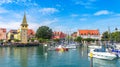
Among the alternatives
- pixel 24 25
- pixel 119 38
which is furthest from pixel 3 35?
pixel 119 38

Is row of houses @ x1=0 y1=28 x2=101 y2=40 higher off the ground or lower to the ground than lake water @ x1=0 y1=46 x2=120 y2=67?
higher

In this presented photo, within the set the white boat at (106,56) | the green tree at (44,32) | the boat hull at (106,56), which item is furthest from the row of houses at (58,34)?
the boat hull at (106,56)

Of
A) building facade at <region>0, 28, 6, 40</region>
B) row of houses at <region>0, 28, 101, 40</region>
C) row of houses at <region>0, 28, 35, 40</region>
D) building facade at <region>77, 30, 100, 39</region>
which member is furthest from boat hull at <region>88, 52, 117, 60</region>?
building facade at <region>0, 28, 6, 40</region>

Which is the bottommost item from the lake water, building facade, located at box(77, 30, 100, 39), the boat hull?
the lake water

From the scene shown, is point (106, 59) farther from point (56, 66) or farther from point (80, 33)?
point (80, 33)

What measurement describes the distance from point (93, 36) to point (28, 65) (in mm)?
122263

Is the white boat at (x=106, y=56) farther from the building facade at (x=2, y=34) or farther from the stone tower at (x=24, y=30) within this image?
the building facade at (x=2, y=34)

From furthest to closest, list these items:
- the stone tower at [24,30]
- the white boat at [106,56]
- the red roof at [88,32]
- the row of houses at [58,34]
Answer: the red roof at [88,32] < the row of houses at [58,34] < the stone tower at [24,30] < the white boat at [106,56]

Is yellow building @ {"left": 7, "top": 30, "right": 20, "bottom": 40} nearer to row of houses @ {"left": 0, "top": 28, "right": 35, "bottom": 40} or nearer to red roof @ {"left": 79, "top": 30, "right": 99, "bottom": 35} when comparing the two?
row of houses @ {"left": 0, "top": 28, "right": 35, "bottom": 40}

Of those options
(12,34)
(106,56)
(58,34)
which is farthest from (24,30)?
(106,56)

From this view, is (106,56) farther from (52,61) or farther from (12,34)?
(12,34)

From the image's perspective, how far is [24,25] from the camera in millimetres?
152125

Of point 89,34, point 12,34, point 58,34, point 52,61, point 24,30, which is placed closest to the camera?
point 52,61

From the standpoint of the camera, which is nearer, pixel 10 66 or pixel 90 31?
pixel 10 66
